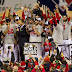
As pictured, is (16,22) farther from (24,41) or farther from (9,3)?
(9,3)

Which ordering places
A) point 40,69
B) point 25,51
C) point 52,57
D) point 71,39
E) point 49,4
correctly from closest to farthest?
point 40,69
point 52,57
point 25,51
point 71,39
point 49,4

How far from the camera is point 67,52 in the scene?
516 centimetres

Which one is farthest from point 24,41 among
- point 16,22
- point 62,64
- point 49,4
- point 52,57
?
point 49,4

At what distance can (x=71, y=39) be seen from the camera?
5457 mm

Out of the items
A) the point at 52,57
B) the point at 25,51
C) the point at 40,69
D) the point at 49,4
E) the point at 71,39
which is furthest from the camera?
the point at 49,4

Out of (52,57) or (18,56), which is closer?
(52,57)

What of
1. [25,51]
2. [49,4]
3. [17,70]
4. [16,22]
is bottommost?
[17,70]

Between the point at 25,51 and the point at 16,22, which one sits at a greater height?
the point at 16,22

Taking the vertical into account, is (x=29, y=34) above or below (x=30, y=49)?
above

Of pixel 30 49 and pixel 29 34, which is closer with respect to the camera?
pixel 30 49

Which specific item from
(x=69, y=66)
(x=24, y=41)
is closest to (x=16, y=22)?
(x=24, y=41)

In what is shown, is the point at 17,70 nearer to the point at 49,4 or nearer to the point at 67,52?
the point at 67,52

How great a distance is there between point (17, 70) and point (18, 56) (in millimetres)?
1176

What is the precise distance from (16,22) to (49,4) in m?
2.40
